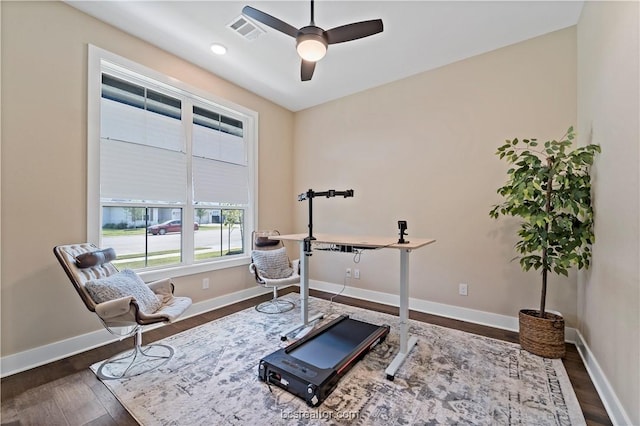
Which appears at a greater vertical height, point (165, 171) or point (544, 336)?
point (165, 171)

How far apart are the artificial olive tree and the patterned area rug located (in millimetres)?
729

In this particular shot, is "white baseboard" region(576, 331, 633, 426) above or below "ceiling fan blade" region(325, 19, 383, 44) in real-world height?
below

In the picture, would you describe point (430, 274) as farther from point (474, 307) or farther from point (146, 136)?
point (146, 136)

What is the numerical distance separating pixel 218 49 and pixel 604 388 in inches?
169

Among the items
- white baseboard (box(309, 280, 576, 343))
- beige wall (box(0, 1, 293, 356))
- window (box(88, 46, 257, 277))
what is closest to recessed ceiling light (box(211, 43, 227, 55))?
window (box(88, 46, 257, 277))

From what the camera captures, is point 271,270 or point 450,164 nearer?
point 450,164

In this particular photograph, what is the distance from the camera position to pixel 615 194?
1.70 metres

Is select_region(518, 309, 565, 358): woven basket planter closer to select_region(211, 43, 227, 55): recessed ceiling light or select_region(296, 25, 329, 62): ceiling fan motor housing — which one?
select_region(296, 25, 329, 62): ceiling fan motor housing

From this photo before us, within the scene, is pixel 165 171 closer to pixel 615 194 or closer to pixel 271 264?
pixel 271 264

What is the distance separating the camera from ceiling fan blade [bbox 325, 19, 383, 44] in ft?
6.11

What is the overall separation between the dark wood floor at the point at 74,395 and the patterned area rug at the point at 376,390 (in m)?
0.07

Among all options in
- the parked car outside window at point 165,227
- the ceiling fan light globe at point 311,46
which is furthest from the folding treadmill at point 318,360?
the ceiling fan light globe at point 311,46

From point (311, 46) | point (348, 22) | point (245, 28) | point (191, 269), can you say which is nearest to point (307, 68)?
point (311, 46)

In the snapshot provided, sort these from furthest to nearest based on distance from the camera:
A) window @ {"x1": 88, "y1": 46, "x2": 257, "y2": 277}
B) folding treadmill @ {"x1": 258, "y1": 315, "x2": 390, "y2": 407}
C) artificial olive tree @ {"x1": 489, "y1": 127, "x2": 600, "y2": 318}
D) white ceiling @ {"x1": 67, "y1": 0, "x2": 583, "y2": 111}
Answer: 1. window @ {"x1": 88, "y1": 46, "x2": 257, "y2": 277}
2. white ceiling @ {"x1": 67, "y1": 0, "x2": 583, "y2": 111}
3. artificial olive tree @ {"x1": 489, "y1": 127, "x2": 600, "y2": 318}
4. folding treadmill @ {"x1": 258, "y1": 315, "x2": 390, "y2": 407}
